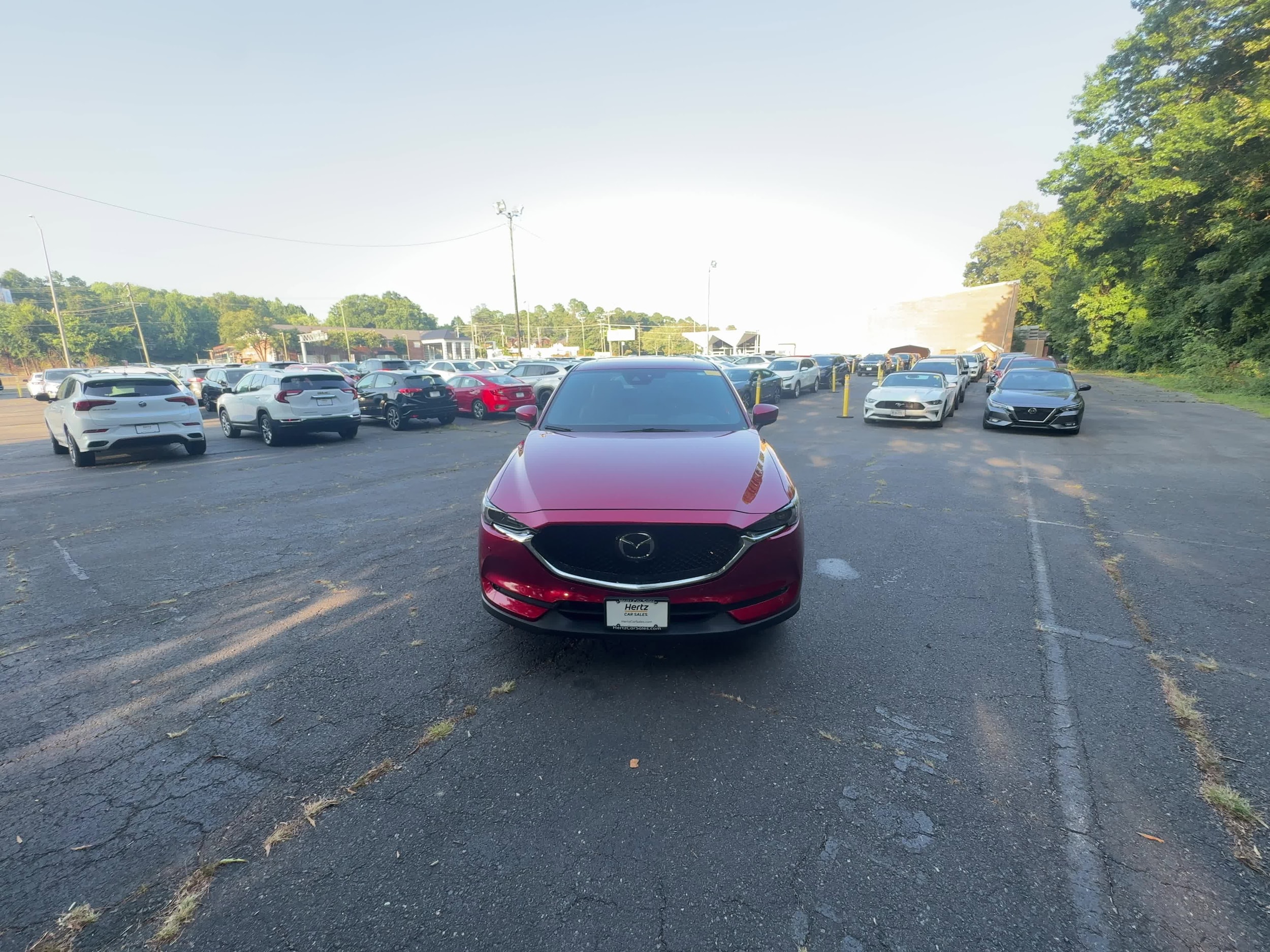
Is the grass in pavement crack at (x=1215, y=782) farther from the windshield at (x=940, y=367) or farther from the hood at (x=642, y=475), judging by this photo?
the windshield at (x=940, y=367)

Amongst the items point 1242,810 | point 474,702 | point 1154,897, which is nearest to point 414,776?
point 474,702

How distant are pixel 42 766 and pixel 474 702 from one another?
6.25 feet

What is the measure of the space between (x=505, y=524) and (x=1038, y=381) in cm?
1497

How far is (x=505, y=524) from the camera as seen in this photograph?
3.18 metres

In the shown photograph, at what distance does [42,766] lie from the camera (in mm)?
2635

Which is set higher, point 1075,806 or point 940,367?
point 940,367

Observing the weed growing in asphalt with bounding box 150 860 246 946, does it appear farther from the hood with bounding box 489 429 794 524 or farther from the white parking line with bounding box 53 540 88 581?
the white parking line with bounding box 53 540 88 581

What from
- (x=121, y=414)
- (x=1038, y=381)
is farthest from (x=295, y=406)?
(x=1038, y=381)

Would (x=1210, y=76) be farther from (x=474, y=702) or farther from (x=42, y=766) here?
(x=42, y=766)

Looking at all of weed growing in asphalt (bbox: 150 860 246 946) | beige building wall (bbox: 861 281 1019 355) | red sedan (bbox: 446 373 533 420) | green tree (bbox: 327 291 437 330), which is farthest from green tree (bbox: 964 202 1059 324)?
green tree (bbox: 327 291 437 330)

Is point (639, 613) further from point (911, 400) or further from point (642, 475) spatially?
point (911, 400)

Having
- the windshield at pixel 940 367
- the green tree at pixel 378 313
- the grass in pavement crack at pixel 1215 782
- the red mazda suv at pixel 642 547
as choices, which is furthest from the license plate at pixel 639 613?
the green tree at pixel 378 313

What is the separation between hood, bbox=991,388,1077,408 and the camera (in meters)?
12.5

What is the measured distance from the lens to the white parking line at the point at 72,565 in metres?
4.98
